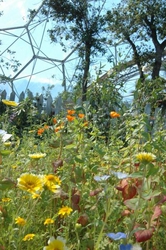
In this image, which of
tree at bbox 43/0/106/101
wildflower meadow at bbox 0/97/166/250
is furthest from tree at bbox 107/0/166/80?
wildflower meadow at bbox 0/97/166/250

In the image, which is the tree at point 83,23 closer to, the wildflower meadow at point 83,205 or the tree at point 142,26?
the tree at point 142,26

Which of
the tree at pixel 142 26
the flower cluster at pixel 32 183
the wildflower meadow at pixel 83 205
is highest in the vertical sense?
the tree at pixel 142 26

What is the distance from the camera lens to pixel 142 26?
1341 centimetres

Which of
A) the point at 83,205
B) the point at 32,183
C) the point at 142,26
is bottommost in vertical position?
the point at 83,205

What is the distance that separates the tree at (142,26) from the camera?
1266cm

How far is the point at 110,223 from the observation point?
1189mm

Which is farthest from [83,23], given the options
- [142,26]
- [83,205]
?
[83,205]

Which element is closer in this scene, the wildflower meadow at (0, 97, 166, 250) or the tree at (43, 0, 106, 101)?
the wildflower meadow at (0, 97, 166, 250)

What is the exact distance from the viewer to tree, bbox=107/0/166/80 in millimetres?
12664

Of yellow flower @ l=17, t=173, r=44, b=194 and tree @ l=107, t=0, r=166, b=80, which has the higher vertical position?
tree @ l=107, t=0, r=166, b=80

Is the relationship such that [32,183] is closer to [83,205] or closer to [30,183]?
[30,183]

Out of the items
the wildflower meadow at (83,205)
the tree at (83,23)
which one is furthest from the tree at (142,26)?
the wildflower meadow at (83,205)

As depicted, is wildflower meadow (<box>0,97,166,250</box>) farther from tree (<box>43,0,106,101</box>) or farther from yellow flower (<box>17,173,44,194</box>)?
tree (<box>43,0,106,101</box>)

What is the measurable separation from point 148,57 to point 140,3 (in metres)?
1.69
